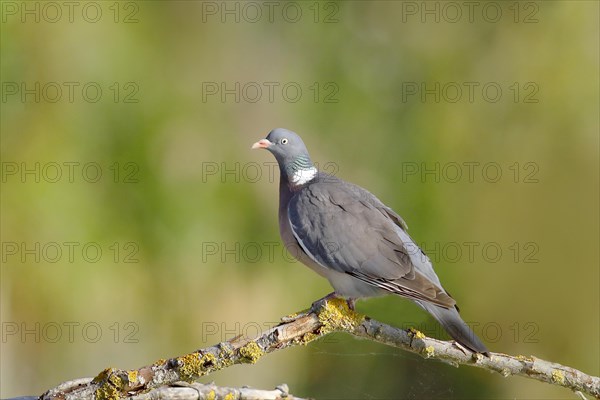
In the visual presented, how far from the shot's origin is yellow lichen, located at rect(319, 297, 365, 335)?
2775 mm

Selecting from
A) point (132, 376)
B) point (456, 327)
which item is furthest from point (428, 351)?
point (132, 376)

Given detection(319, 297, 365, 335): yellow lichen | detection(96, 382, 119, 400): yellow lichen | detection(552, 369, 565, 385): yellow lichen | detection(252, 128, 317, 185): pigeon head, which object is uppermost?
detection(252, 128, 317, 185): pigeon head

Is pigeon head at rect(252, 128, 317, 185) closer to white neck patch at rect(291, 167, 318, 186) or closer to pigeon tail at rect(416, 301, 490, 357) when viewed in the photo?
white neck patch at rect(291, 167, 318, 186)

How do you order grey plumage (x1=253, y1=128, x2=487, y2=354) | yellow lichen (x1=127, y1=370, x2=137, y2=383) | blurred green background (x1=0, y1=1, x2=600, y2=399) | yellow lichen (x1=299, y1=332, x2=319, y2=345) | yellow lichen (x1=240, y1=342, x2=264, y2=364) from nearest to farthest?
yellow lichen (x1=127, y1=370, x2=137, y2=383), yellow lichen (x1=240, y1=342, x2=264, y2=364), yellow lichen (x1=299, y1=332, x2=319, y2=345), grey plumage (x1=253, y1=128, x2=487, y2=354), blurred green background (x1=0, y1=1, x2=600, y2=399)

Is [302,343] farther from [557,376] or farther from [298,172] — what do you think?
[298,172]

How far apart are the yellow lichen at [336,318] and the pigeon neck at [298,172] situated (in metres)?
0.82

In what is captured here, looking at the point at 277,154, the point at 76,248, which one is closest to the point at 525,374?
the point at 277,154

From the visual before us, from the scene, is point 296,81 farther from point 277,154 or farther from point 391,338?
point 391,338

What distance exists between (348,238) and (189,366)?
1.07 meters

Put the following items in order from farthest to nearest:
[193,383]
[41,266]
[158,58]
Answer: [158,58] < [41,266] < [193,383]

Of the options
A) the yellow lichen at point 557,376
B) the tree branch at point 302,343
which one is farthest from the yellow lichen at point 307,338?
the yellow lichen at point 557,376

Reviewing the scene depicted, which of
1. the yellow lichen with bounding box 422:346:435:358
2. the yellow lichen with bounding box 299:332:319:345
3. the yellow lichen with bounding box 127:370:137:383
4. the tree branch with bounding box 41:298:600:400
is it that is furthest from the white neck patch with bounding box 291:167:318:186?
the yellow lichen with bounding box 127:370:137:383

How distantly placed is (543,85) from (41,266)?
4311 mm

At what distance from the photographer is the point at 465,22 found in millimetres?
6746
